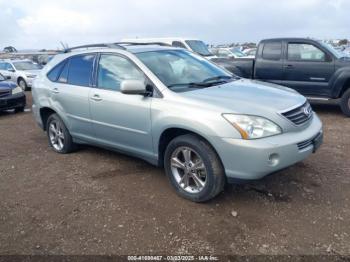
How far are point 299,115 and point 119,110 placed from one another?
2154 mm

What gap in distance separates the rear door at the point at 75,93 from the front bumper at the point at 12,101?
5163 millimetres

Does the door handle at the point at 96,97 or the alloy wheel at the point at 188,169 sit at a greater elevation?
the door handle at the point at 96,97

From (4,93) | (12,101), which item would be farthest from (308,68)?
(4,93)

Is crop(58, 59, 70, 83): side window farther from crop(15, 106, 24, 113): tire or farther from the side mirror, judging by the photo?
crop(15, 106, 24, 113): tire

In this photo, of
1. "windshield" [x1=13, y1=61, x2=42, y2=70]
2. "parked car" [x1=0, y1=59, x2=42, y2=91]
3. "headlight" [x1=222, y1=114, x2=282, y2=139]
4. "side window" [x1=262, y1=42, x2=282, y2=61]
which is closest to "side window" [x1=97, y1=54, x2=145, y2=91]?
"headlight" [x1=222, y1=114, x2=282, y2=139]

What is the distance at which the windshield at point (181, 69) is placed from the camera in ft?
13.7

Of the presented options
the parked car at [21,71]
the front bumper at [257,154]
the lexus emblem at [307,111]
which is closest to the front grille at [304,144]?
the front bumper at [257,154]

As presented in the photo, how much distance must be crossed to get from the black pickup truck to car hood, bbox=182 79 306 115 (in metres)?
4.34

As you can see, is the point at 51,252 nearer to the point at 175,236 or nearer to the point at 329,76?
the point at 175,236

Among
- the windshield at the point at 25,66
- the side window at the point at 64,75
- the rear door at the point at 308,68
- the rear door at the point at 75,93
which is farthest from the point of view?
the windshield at the point at 25,66

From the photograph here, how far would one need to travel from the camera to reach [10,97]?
33.0ft

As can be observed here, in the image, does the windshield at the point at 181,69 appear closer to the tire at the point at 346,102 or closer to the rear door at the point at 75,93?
the rear door at the point at 75,93

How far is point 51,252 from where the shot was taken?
3.14 metres

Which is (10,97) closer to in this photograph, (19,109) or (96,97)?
(19,109)
